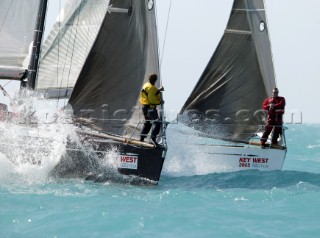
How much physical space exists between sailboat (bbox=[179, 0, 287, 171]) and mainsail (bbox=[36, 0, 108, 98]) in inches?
137

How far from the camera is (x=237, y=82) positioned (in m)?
21.5

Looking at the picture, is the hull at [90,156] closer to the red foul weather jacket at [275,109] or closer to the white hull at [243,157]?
the white hull at [243,157]

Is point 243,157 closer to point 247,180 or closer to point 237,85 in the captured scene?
point 247,180

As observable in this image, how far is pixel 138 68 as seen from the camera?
17.3 metres

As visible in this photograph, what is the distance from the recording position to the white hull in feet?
66.1

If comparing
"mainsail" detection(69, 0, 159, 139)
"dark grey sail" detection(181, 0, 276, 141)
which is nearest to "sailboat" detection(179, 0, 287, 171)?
"dark grey sail" detection(181, 0, 276, 141)

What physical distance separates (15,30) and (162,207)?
8211 mm

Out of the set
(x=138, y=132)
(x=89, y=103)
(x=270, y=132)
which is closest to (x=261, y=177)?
(x=270, y=132)

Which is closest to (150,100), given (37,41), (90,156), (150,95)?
(150,95)

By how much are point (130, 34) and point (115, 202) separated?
4832 millimetres

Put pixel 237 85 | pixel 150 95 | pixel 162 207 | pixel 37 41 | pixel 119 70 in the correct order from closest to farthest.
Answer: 1. pixel 162 207
2. pixel 150 95
3. pixel 119 70
4. pixel 37 41
5. pixel 237 85

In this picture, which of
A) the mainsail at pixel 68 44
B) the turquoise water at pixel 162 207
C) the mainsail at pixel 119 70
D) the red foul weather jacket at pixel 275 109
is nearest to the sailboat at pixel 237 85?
the red foul weather jacket at pixel 275 109

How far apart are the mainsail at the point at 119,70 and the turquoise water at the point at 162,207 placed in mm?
1798

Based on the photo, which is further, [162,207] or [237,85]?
[237,85]
